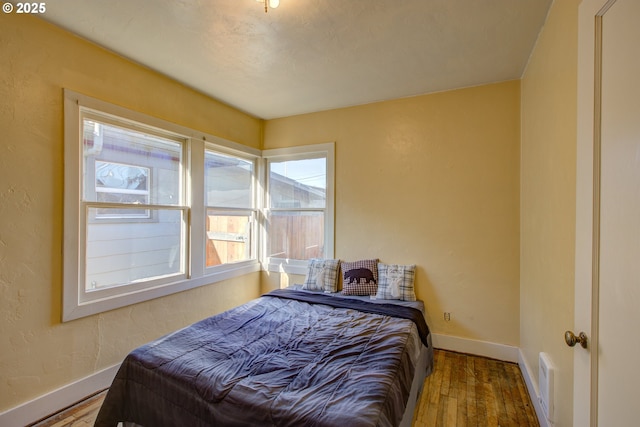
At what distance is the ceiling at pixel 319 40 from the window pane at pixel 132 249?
52.2 inches

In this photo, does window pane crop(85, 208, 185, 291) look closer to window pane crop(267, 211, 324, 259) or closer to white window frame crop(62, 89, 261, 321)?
white window frame crop(62, 89, 261, 321)

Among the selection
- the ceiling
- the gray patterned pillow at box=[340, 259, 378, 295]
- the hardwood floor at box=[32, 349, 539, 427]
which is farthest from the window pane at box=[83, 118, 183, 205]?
the gray patterned pillow at box=[340, 259, 378, 295]

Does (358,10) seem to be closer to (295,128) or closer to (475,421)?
(295,128)

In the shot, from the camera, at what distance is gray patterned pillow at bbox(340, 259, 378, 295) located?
9.82 ft

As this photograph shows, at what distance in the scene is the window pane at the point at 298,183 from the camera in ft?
11.5

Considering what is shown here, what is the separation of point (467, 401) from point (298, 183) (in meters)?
2.73

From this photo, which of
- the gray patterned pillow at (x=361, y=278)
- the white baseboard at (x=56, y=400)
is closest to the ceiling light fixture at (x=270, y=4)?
the gray patterned pillow at (x=361, y=278)

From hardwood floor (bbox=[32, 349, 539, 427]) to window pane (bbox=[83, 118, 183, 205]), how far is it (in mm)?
1498

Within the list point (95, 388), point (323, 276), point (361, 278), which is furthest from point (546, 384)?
point (95, 388)

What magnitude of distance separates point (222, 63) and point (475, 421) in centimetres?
324

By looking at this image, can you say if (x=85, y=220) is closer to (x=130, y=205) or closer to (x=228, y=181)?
(x=130, y=205)

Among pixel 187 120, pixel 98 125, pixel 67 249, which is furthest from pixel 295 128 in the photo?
pixel 67 249

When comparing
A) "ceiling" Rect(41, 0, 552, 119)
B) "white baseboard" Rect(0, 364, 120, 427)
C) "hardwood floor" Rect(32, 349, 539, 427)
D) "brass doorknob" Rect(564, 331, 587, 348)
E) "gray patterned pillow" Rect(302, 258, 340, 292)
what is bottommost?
"hardwood floor" Rect(32, 349, 539, 427)

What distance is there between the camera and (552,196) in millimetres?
1637
